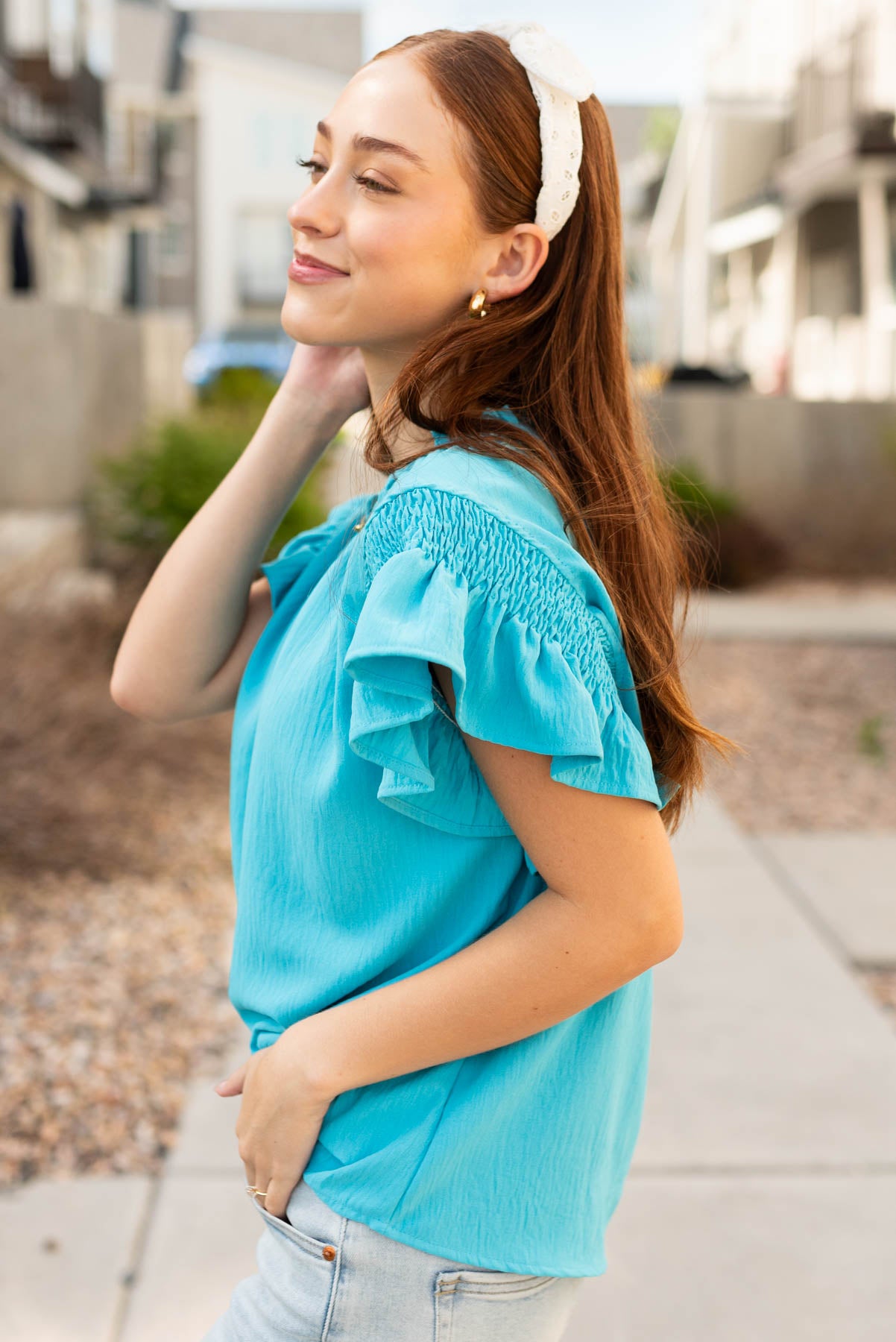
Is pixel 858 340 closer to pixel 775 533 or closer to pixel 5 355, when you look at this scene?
pixel 775 533

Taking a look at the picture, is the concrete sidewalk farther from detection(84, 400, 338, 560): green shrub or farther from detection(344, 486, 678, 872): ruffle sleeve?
detection(84, 400, 338, 560): green shrub

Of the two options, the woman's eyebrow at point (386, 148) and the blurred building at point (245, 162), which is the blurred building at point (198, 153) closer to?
the blurred building at point (245, 162)

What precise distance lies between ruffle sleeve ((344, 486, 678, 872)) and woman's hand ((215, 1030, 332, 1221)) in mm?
256

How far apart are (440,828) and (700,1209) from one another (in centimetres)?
184

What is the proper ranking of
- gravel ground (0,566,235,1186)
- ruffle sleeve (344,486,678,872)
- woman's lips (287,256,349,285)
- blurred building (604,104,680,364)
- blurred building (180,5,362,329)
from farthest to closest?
blurred building (180,5,362,329) < gravel ground (0,566,235,1186) < blurred building (604,104,680,364) < woman's lips (287,256,349,285) < ruffle sleeve (344,486,678,872)

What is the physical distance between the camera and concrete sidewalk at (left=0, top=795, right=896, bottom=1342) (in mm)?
2334

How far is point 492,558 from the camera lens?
1.06 meters

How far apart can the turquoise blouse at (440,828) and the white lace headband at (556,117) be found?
205 mm

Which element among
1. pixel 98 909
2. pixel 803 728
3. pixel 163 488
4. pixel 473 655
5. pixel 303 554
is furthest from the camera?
pixel 803 728

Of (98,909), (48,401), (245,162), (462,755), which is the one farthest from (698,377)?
(245,162)

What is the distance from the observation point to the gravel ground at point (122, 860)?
302cm

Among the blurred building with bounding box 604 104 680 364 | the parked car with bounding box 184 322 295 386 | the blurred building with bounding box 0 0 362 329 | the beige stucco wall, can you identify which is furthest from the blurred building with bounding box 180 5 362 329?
the beige stucco wall

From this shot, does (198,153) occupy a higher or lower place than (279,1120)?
higher

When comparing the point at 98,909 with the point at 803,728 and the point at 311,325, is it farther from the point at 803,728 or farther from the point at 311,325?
the point at 803,728
